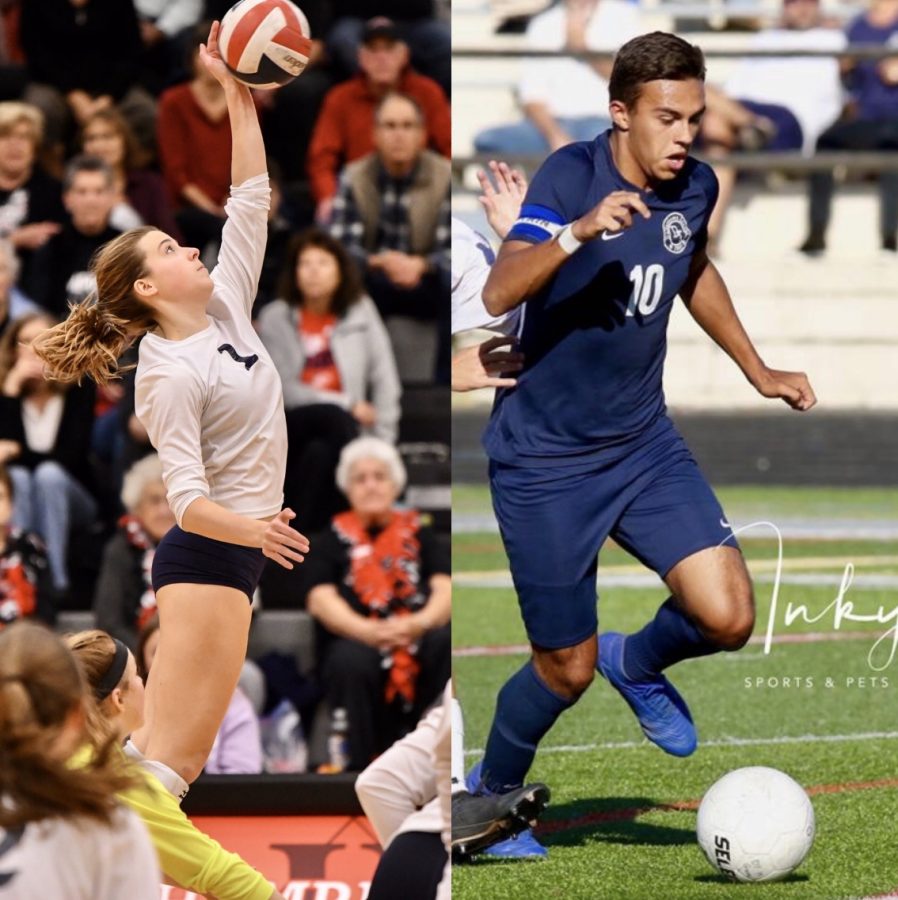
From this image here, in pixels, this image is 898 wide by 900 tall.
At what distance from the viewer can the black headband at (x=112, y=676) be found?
11.4 ft

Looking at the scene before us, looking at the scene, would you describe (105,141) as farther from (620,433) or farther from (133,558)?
(620,433)

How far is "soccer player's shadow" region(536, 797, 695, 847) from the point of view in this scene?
462cm

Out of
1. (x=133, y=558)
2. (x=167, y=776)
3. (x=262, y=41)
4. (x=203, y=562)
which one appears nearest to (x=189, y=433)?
(x=203, y=562)

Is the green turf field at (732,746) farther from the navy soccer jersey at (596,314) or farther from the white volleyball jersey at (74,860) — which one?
the white volleyball jersey at (74,860)

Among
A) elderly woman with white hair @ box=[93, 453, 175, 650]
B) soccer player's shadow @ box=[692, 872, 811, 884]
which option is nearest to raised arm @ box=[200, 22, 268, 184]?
soccer player's shadow @ box=[692, 872, 811, 884]

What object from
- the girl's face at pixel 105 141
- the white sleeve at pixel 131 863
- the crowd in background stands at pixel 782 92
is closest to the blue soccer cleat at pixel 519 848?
the white sleeve at pixel 131 863

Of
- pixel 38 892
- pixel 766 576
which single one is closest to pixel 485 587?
pixel 766 576

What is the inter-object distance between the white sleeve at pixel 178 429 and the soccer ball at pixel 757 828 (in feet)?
5.19

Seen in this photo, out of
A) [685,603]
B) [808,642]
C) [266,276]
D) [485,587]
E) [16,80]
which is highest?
[16,80]

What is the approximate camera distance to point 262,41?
142 inches

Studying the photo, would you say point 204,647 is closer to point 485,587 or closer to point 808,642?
point 808,642

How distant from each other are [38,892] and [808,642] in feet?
11.8

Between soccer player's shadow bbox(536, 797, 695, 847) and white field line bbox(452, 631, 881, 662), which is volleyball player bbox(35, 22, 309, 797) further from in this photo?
white field line bbox(452, 631, 881, 662)

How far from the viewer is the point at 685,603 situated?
14.5 feet
